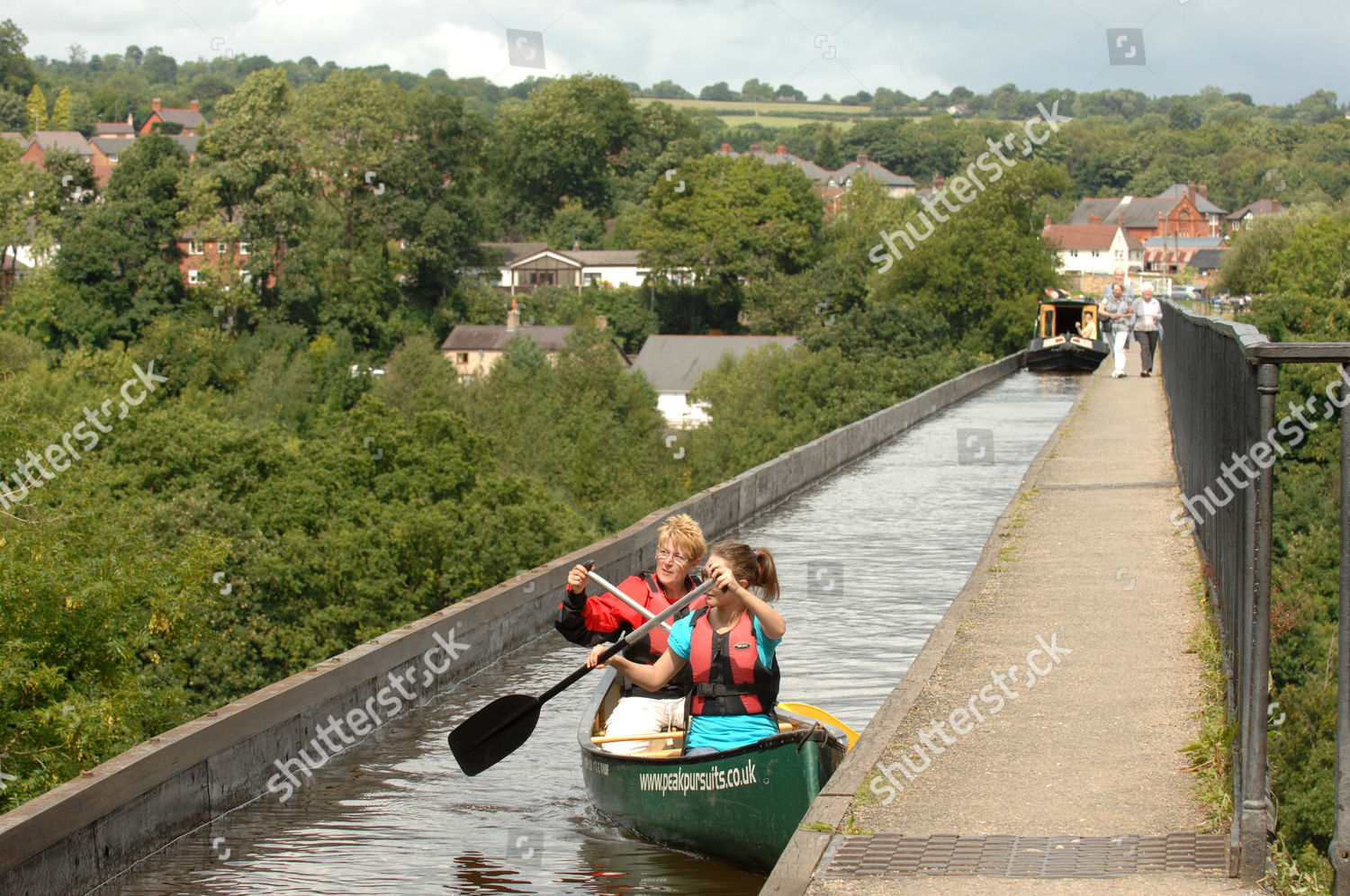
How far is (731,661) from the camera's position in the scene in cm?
761

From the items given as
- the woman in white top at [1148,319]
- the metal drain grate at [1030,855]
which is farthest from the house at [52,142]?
the metal drain grate at [1030,855]

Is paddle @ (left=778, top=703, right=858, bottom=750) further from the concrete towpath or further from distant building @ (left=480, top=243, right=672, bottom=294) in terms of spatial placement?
distant building @ (left=480, top=243, right=672, bottom=294)

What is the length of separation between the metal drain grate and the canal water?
1.43 m

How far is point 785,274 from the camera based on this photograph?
4719 inches

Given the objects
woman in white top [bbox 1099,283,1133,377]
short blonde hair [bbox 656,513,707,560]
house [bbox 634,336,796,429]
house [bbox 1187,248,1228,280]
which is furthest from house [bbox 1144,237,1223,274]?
short blonde hair [bbox 656,513,707,560]

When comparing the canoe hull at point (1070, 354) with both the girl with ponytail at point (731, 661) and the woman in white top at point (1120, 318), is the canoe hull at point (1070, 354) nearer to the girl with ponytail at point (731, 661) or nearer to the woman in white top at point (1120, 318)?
the woman in white top at point (1120, 318)

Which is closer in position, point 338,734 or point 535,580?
point 338,734

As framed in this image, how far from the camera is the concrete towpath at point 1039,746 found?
6395 mm

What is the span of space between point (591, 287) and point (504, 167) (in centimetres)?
2823

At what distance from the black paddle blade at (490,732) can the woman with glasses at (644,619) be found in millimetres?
583

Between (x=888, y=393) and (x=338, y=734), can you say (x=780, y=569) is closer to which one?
(x=338, y=734)

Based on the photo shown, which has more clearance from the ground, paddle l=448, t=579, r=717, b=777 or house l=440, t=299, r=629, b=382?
house l=440, t=299, r=629, b=382

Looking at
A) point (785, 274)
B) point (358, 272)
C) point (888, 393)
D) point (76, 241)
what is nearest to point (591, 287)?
point (785, 274)

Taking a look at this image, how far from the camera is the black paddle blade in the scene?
374 inches
